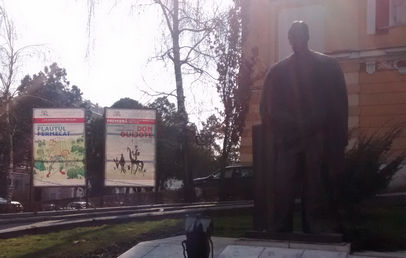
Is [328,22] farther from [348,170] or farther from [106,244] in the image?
[106,244]

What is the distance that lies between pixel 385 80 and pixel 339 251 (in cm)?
1438

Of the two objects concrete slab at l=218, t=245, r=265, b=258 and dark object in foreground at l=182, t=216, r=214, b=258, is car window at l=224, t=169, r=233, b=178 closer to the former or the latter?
concrete slab at l=218, t=245, r=265, b=258

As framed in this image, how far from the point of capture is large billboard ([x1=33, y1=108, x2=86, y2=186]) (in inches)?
668

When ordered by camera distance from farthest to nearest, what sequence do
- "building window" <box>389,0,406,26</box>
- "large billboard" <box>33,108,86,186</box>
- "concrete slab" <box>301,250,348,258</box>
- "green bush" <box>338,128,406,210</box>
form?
"building window" <box>389,0,406,26</box> < "large billboard" <box>33,108,86,186</box> < "green bush" <box>338,128,406,210</box> < "concrete slab" <box>301,250,348,258</box>

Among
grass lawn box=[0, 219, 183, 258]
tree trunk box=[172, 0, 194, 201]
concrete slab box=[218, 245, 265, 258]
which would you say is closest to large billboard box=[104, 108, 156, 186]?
tree trunk box=[172, 0, 194, 201]

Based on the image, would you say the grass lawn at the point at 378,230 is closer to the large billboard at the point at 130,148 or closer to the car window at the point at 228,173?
the large billboard at the point at 130,148

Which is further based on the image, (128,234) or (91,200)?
(91,200)

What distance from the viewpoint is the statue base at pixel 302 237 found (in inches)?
280

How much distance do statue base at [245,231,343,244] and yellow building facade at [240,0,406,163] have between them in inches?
479

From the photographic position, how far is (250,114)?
72.8ft

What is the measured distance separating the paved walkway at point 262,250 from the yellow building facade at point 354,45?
12.4m

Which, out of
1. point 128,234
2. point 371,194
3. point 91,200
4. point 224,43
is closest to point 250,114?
point 224,43

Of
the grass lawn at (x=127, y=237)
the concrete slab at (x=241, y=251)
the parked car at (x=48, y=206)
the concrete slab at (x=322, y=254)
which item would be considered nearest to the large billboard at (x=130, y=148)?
the parked car at (x=48, y=206)

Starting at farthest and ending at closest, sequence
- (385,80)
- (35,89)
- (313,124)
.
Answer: (35,89) → (385,80) → (313,124)
